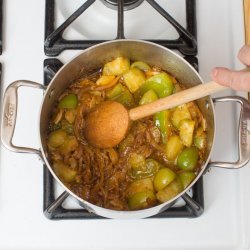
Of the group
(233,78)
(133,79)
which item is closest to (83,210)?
(133,79)

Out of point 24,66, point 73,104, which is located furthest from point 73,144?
point 24,66

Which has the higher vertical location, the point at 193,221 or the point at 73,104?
the point at 73,104

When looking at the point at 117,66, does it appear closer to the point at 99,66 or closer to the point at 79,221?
the point at 99,66

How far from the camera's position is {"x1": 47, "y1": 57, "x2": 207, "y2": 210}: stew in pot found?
2.72 feet

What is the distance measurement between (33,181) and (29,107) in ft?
0.42

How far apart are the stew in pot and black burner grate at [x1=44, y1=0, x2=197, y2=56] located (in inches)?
Answer: 2.4

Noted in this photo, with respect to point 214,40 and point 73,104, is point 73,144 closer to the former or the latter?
point 73,104

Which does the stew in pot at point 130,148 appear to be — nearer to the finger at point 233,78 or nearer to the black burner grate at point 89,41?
the black burner grate at point 89,41

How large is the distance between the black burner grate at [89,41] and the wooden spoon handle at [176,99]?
0.16 m

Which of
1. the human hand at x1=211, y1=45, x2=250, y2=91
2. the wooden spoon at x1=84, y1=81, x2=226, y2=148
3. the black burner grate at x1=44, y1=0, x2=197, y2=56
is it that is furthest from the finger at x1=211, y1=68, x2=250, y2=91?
the black burner grate at x1=44, y1=0, x2=197, y2=56

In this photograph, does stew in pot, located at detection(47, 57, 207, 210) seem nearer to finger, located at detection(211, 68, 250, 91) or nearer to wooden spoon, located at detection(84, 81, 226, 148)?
wooden spoon, located at detection(84, 81, 226, 148)

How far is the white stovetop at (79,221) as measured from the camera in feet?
2.83

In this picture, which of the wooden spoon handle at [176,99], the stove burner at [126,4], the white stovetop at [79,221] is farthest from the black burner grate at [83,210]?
the stove burner at [126,4]

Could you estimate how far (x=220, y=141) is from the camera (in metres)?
0.90
